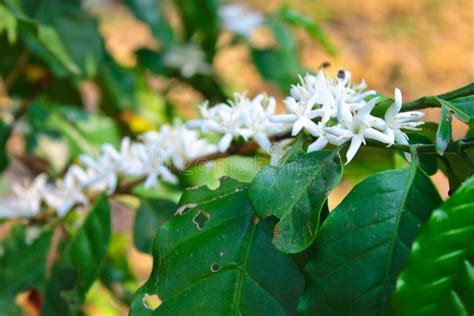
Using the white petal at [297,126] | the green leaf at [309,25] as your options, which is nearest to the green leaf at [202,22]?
the green leaf at [309,25]

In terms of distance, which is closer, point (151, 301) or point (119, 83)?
point (151, 301)

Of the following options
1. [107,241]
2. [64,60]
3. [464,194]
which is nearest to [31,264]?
[107,241]

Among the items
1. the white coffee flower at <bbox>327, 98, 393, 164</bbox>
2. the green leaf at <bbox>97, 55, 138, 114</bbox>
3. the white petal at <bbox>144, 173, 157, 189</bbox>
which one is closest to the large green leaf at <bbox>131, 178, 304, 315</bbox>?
the white coffee flower at <bbox>327, 98, 393, 164</bbox>

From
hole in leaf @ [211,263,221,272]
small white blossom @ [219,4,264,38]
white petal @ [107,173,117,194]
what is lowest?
small white blossom @ [219,4,264,38]

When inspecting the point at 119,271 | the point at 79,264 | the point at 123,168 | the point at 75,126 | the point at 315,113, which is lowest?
the point at 119,271

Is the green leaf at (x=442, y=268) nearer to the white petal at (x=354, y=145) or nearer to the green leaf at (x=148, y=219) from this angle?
the white petal at (x=354, y=145)

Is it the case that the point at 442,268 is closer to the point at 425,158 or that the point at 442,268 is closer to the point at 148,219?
the point at 425,158

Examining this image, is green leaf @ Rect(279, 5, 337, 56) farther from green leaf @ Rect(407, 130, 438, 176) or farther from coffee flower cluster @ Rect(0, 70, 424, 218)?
green leaf @ Rect(407, 130, 438, 176)

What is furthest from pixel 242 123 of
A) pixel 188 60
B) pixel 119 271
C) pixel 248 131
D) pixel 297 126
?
pixel 188 60
